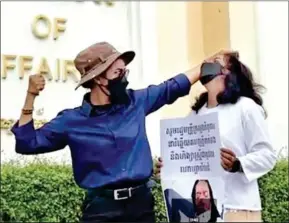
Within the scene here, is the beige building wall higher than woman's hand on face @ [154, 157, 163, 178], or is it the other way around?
the beige building wall

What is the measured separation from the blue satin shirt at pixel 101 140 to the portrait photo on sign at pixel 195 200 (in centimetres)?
20

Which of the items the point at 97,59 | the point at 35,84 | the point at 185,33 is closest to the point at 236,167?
the point at 97,59

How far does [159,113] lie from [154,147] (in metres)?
0.56

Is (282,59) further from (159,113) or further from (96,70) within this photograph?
(96,70)

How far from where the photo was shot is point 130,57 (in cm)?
317

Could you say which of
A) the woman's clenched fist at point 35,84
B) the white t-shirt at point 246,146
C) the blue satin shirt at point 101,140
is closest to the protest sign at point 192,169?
the blue satin shirt at point 101,140

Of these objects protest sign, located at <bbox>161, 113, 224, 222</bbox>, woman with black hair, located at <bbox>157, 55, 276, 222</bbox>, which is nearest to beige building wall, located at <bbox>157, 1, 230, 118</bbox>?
woman with black hair, located at <bbox>157, 55, 276, 222</bbox>

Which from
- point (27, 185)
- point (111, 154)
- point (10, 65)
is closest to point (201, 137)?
point (111, 154)

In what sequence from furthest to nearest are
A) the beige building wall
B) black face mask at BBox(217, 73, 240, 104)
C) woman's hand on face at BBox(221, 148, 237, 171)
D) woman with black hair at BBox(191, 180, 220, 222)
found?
the beige building wall < black face mask at BBox(217, 73, 240, 104) < woman's hand on face at BBox(221, 148, 237, 171) < woman with black hair at BBox(191, 180, 220, 222)

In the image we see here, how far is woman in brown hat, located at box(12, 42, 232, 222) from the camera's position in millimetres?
3006

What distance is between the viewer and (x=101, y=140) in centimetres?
304

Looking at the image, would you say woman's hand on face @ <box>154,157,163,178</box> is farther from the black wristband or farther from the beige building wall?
the beige building wall

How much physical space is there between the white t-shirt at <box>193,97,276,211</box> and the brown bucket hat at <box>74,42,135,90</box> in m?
0.47

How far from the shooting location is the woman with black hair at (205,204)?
9.07ft
